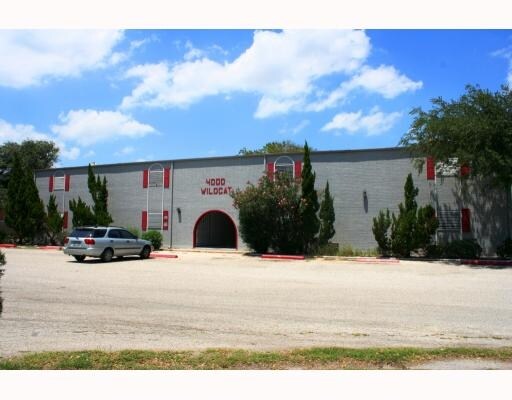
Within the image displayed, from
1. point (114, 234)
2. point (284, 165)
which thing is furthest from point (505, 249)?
point (114, 234)

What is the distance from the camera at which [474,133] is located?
19.8m

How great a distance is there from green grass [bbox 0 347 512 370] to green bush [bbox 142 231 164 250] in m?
23.5

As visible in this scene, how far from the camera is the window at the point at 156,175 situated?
31.7m

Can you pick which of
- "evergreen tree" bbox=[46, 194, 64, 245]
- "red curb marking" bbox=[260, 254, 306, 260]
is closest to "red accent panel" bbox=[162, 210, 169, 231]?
"evergreen tree" bbox=[46, 194, 64, 245]

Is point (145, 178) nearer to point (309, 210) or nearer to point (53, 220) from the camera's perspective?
point (53, 220)

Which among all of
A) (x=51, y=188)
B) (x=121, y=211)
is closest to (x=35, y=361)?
(x=121, y=211)

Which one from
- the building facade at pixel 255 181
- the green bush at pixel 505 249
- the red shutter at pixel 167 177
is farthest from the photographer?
the red shutter at pixel 167 177

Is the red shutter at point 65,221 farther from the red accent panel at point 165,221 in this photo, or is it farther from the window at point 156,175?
the red accent panel at point 165,221

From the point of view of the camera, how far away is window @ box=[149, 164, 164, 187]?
31.7 metres

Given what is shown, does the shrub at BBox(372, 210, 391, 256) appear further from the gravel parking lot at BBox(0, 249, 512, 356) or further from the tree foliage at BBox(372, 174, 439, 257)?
the gravel parking lot at BBox(0, 249, 512, 356)

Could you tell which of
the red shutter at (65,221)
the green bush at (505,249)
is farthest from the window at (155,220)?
the green bush at (505,249)

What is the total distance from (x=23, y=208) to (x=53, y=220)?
2.34m

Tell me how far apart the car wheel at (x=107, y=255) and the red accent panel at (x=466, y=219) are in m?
18.1

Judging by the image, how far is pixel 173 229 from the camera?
30.9 meters
